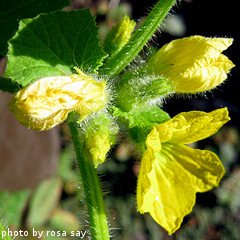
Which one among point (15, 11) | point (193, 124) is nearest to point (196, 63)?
point (193, 124)

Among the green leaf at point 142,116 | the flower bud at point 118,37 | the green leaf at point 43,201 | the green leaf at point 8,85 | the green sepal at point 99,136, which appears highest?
the flower bud at point 118,37

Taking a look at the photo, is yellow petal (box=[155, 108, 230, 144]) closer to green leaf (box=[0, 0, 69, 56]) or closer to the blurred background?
green leaf (box=[0, 0, 69, 56])

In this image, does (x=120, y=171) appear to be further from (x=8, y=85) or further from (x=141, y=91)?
(x=141, y=91)

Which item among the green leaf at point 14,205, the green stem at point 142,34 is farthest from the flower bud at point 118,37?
the green leaf at point 14,205

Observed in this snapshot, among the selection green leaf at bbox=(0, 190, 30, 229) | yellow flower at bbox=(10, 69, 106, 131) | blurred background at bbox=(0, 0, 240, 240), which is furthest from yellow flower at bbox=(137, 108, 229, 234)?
green leaf at bbox=(0, 190, 30, 229)

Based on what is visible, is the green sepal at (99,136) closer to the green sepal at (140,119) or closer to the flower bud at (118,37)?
the green sepal at (140,119)

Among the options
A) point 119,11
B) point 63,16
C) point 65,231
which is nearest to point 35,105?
point 63,16
